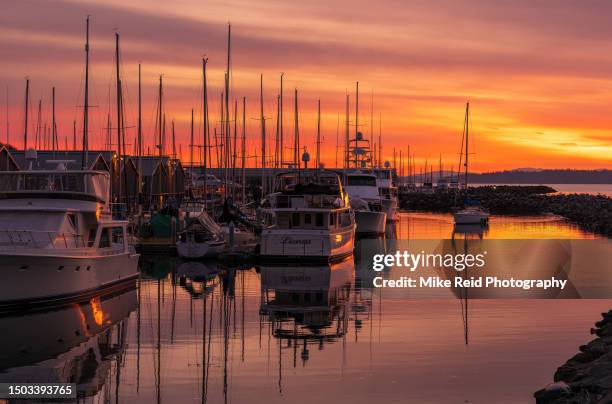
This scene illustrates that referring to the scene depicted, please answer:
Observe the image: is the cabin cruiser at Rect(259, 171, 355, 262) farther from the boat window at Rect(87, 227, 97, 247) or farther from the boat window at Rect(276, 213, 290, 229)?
the boat window at Rect(87, 227, 97, 247)

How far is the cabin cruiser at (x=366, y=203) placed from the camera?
218 feet

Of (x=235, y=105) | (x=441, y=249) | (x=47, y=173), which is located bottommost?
(x=441, y=249)

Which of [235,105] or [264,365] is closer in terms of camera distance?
[264,365]

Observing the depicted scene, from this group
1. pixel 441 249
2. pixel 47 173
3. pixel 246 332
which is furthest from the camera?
pixel 441 249

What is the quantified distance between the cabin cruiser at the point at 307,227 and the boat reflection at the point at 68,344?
13.6 metres

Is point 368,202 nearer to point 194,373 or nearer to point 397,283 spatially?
point 397,283

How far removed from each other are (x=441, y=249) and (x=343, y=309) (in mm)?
28768

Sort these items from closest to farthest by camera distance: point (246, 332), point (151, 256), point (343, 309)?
point (246, 332) → point (343, 309) → point (151, 256)

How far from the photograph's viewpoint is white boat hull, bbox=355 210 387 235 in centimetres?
6638

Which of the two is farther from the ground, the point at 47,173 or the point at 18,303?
the point at 47,173

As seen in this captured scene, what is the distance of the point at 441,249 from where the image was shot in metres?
58.9

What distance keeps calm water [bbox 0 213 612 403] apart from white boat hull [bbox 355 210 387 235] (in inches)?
1144

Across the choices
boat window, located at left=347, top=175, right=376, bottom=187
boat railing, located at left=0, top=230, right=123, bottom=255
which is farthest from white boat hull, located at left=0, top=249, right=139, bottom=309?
boat window, located at left=347, top=175, right=376, bottom=187

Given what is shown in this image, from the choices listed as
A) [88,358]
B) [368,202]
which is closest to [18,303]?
[88,358]
